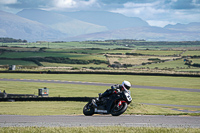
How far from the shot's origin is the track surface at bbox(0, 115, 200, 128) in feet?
69.2

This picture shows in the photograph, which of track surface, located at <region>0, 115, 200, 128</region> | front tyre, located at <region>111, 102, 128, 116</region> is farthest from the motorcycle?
track surface, located at <region>0, 115, 200, 128</region>

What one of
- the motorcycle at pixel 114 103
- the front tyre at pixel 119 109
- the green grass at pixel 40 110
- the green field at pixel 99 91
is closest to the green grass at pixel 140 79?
the green field at pixel 99 91

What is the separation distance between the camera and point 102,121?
74.1 ft

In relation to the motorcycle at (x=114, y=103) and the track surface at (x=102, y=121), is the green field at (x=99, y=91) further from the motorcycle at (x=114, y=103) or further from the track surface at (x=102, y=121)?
the motorcycle at (x=114, y=103)

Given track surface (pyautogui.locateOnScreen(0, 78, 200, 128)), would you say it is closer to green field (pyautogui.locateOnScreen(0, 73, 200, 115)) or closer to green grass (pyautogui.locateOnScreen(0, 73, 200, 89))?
green field (pyautogui.locateOnScreen(0, 73, 200, 115))

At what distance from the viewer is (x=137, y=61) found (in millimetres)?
139000

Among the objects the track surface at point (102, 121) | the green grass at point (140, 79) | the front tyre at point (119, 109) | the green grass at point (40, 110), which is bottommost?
the green grass at point (140, 79)

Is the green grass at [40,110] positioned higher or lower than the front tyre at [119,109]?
lower

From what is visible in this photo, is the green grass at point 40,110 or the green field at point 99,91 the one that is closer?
the green grass at point 40,110

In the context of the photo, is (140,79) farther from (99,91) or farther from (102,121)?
(102,121)

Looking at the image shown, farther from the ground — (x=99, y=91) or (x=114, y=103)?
(x=114, y=103)

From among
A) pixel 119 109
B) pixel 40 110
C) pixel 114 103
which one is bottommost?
pixel 40 110

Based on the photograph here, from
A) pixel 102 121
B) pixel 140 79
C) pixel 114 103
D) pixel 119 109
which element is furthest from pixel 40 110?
pixel 140 79

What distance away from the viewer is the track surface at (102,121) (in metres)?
21.1
